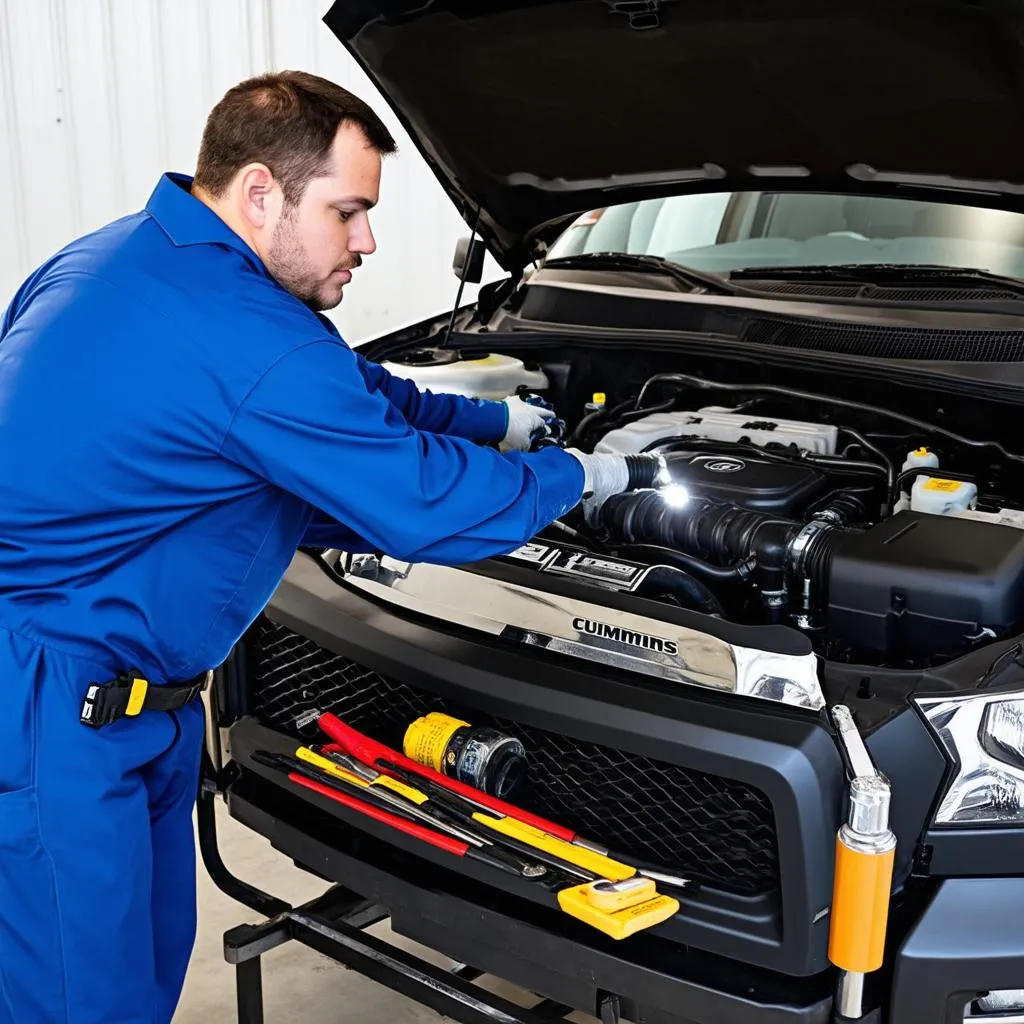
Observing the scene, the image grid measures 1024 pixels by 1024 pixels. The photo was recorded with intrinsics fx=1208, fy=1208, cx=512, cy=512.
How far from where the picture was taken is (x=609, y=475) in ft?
6.15

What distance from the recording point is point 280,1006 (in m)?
2.27

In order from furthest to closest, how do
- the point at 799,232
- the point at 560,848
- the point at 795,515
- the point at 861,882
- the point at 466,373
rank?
the point at 799,232, the point at 466,373, the point at 795,515, the point at 560,848, the point at 861,882

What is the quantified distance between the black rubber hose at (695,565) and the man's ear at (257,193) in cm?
73

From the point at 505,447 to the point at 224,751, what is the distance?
73 centimetres

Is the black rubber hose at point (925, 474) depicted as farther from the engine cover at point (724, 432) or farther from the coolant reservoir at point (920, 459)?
the engine cover at point (724, 432)

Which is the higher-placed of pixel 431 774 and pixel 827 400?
pixel 827 400

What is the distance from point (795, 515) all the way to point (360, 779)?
0.80 meters

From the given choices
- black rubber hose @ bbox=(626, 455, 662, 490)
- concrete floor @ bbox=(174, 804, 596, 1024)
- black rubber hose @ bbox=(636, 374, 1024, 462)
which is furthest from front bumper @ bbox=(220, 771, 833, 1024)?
black rubber hose @ bbox=(636, 374, 1024, 462)

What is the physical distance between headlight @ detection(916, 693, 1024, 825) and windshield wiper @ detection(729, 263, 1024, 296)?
1.07 meters

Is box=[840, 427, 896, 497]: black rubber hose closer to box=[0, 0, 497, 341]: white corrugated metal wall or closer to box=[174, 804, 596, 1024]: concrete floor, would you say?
box=[174, 804, 596, 1024]: concrete floor

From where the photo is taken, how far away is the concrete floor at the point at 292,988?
2.24 meters

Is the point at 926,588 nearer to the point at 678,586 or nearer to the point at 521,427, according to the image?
the point at 678,586

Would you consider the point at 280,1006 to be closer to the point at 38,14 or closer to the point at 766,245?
the point at 766,245

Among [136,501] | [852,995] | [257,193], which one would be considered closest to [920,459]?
[852,995]
